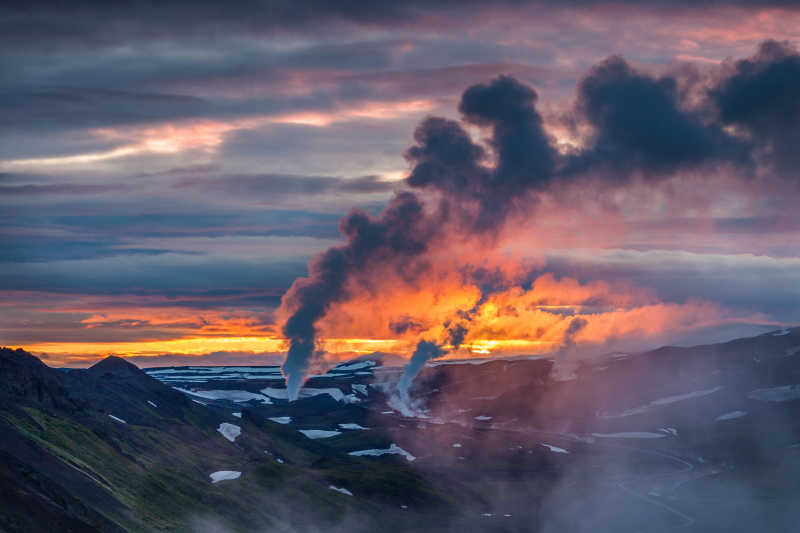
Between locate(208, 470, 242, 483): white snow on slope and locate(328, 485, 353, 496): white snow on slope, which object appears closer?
locate(208, 470, 242, 483): white snow on slope

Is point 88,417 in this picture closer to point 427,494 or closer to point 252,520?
point 252,520

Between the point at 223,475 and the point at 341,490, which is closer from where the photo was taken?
the point at 223,475

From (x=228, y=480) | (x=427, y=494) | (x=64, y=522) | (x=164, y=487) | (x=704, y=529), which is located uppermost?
(x=64, y=522)

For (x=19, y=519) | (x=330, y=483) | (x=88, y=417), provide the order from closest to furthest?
(x=19, y=519) < (x=88, y=417) < (x=330, y=483)

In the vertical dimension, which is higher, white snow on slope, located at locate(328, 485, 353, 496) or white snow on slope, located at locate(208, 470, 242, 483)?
white snow on slope, located at locate(208, 470, 242, 483)

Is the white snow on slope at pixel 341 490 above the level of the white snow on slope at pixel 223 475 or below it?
below

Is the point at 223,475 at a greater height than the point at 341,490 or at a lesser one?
greater

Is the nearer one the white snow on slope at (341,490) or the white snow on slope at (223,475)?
the white snow on slope at (223,475)

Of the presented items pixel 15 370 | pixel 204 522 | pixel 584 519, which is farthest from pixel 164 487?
pixel 584 519
